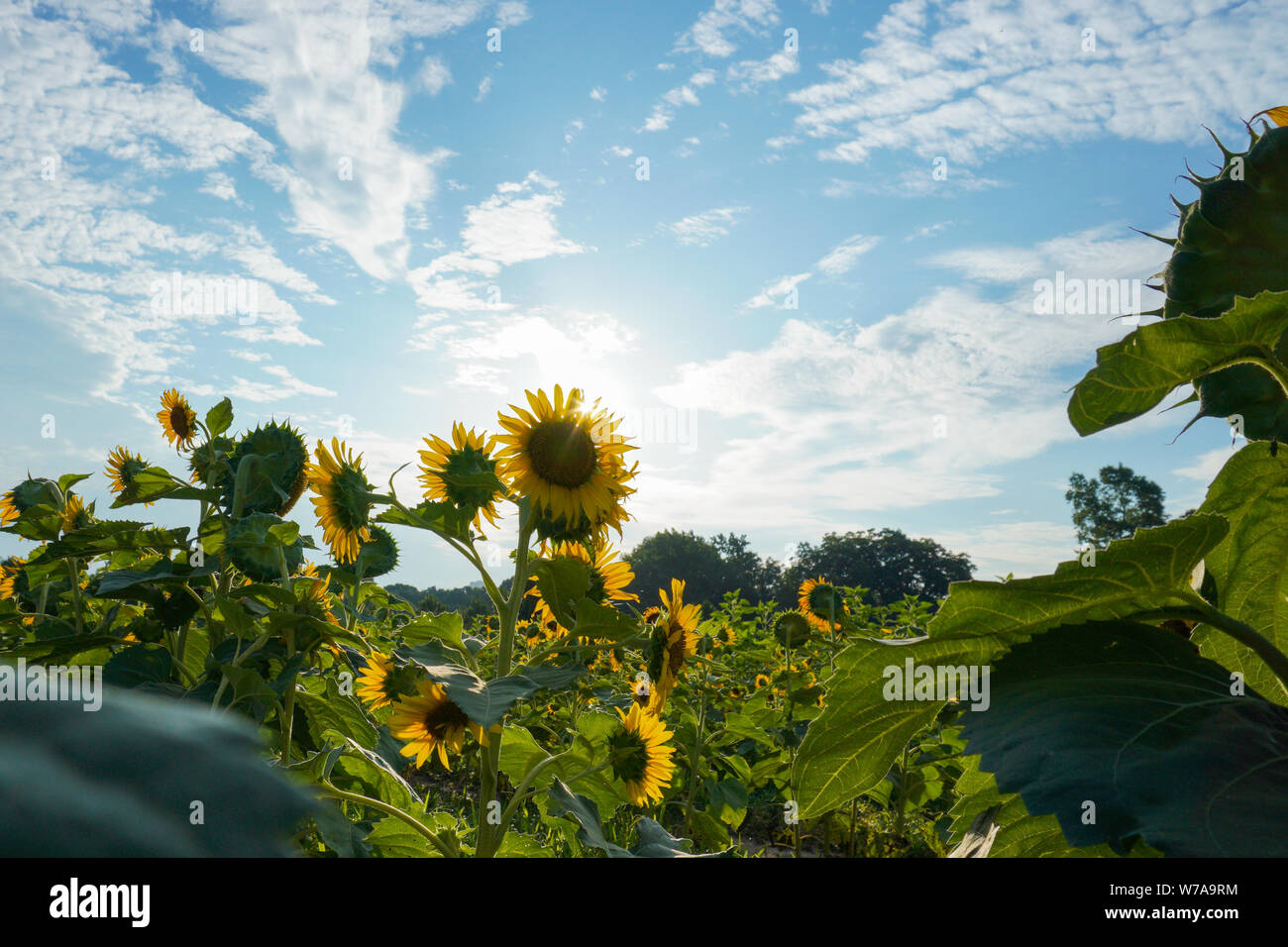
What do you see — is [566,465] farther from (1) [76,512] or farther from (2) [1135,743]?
(1) [76,512]

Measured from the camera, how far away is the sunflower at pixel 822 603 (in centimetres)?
563

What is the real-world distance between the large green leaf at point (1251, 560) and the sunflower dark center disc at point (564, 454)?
147cm

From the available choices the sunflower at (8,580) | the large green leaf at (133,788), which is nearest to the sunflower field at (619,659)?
the large green leaf at (133,788)

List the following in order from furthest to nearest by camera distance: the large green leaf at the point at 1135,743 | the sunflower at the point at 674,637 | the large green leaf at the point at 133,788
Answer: the sunflower at the point at 674,637 < the large green leaf at the point at 1135,743 < the large green leaf at the point at 133,788

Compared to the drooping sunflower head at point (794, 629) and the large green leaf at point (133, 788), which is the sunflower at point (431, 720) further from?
the drooping sunflower head at point (794, 629)

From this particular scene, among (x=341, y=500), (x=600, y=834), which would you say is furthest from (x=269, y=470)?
(x=600, y=834)

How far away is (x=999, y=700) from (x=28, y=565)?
321cm

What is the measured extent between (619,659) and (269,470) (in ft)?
5.39

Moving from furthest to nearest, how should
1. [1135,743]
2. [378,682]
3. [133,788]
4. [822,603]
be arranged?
[822,603] → [378,682] → [1135,743] → [133,788]

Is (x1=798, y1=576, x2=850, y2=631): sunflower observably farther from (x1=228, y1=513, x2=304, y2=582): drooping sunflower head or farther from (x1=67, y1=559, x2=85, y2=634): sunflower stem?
(x1=67, y1=559, x2=85, y2=634): sunflower stem

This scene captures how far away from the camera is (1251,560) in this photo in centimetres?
119
